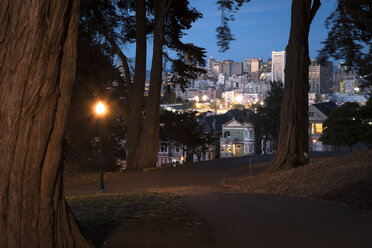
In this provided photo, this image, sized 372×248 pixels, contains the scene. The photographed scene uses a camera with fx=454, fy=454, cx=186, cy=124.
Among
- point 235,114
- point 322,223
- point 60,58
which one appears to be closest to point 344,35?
point 322,223

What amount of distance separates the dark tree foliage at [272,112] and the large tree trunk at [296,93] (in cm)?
3325

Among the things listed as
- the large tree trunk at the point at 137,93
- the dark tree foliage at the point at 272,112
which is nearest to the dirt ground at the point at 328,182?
the large tree trunk at the point at 137,93

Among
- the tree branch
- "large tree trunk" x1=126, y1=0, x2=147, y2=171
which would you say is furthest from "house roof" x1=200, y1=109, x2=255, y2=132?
the tree branch

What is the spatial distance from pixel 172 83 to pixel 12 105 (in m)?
21.6

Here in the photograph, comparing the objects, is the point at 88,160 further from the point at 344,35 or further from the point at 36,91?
the point at 36,91

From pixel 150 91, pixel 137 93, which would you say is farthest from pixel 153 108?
pixel 137 93

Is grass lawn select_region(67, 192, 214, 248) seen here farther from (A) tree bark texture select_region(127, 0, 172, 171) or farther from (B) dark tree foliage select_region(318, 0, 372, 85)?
(A) tree bark texture select_region(127, 0, 172, 171)

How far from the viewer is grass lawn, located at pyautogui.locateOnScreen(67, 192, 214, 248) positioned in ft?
22.2

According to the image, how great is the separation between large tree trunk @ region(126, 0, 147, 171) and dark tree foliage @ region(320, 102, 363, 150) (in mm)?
13423

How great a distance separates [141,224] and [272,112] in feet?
142

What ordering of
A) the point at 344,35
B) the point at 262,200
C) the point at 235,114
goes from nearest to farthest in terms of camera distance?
1. the point at 262,200
2. the point at 344,35
3. the point at 235,114

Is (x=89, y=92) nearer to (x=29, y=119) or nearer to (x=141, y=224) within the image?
(x=141, y=224)

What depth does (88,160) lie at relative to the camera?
29922 millimetres

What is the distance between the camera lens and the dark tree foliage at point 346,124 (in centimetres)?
2881
